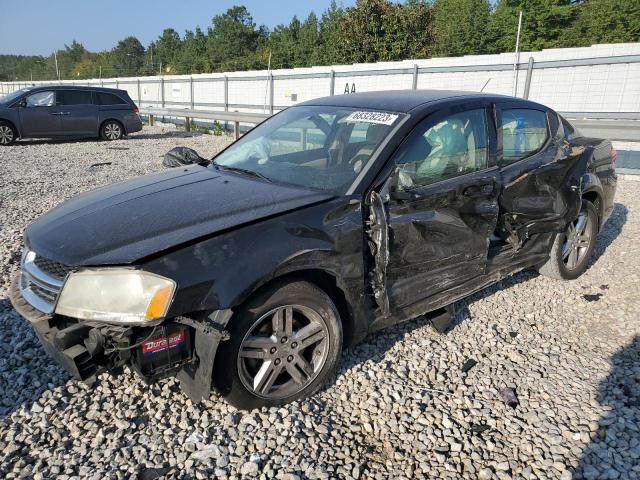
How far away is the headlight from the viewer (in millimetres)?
2260

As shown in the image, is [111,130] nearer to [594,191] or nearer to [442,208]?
[594,191]

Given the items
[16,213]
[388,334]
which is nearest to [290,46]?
[16,213]

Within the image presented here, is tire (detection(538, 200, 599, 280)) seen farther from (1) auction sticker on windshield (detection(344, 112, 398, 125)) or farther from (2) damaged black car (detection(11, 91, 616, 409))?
(1) auction sticker on windshield (detection(344, 112, 398, 125))

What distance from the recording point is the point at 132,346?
2.27 meters

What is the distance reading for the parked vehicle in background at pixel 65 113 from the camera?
1398 centimetres

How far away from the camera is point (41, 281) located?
2.56m

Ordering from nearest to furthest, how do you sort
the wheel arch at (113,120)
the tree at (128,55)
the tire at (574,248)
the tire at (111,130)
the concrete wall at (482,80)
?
1. the tire at (574,248)
2. the concrete wall at (482,80)
3. the wheel arch at (113,120)
4. the tire at (111,130)
5. the tree at (128,55)

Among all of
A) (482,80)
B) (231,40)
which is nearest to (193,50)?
(231,40)

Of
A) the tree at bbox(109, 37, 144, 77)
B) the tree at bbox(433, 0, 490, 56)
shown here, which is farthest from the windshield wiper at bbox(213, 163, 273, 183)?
the tree at bbox(109, 37, 144, 77)

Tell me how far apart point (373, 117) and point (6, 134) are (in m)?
14.3

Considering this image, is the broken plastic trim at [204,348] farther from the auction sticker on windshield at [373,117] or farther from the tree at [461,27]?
the tree at [461,27]

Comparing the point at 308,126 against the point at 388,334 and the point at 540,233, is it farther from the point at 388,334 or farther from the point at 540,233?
the point at 540,233

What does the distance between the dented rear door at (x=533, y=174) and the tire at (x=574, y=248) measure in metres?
0.33

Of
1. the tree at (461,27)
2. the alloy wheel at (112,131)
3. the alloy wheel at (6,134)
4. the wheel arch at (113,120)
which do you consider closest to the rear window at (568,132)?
the wheel arch at (113,120)
